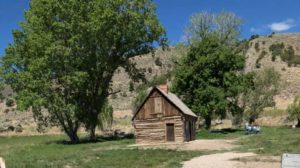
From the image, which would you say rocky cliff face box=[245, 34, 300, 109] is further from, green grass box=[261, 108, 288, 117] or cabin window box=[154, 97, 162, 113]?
cabin window box=[154, 97, 162, 113]

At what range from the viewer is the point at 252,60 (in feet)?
384

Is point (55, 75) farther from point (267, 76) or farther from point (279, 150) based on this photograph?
point (267, 76)

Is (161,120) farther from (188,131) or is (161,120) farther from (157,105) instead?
(188,131)

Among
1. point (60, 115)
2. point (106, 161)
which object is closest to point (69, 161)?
point (106, 161)

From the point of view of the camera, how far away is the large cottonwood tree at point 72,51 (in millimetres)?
49844

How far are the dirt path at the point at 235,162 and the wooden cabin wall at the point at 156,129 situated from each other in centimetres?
1830

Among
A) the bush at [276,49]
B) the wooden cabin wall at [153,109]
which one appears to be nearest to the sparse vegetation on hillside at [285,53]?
the bush at [276,49]

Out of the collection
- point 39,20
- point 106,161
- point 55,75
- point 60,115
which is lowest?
point 106,161

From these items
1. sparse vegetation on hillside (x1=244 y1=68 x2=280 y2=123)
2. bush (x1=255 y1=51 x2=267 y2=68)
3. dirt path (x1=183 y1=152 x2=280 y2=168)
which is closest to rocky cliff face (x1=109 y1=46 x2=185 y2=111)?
bush (x1=255 y1=51 x2=267 y2=68)

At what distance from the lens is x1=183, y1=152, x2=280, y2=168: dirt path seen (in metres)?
22.7

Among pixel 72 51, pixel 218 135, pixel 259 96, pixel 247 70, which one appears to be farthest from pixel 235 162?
pixel 247 70

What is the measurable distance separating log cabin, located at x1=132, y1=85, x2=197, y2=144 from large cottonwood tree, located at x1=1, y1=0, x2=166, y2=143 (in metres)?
7.71

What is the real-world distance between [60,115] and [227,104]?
20.1 m

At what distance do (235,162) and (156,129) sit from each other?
22.2 metres
